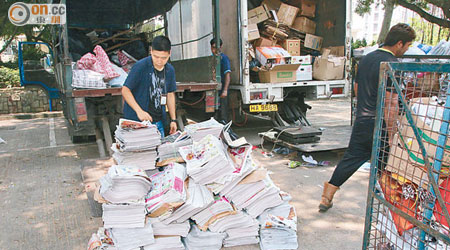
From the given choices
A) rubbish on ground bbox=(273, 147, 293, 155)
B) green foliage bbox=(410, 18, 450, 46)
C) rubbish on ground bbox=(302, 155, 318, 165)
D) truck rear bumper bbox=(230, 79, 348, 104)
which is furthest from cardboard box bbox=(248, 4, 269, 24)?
green foliage bbox=(410, 18, 450, 46)

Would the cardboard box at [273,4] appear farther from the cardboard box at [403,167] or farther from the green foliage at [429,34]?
the green foliage at [429,34]

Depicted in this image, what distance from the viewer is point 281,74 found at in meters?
6.66

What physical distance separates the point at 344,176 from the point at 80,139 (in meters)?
5.56

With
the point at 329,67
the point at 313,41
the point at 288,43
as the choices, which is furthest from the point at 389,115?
the point at 313,41

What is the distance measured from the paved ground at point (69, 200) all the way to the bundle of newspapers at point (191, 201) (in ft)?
0.81

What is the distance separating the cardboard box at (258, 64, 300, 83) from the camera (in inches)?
259

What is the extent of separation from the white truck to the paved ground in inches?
46.9

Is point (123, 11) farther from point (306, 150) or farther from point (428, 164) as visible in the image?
point (428, 164)

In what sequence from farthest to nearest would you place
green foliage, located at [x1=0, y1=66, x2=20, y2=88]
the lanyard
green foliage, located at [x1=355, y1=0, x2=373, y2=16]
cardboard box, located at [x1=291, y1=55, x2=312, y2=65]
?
green foliage, located at [x1=355, y1=0, x2=373, y2=16], green foliage, located at [x1=0, y1=66, x2=20, y2=88], cardboard box, located at [x1=291, y1=55, x2=312, y2=65], the lanyard

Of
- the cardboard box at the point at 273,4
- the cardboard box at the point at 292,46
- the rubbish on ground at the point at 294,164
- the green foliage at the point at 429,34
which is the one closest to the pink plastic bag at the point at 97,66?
the rubbish on ground at the point at 294,164

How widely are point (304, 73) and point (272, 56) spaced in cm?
74

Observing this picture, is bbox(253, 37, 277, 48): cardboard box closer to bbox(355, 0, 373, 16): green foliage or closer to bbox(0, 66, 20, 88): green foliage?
bbox(355, 0, 373, 16): green foliage

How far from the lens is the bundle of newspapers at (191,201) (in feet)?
8.60

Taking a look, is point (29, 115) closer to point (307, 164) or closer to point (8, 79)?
point (8, 79)
